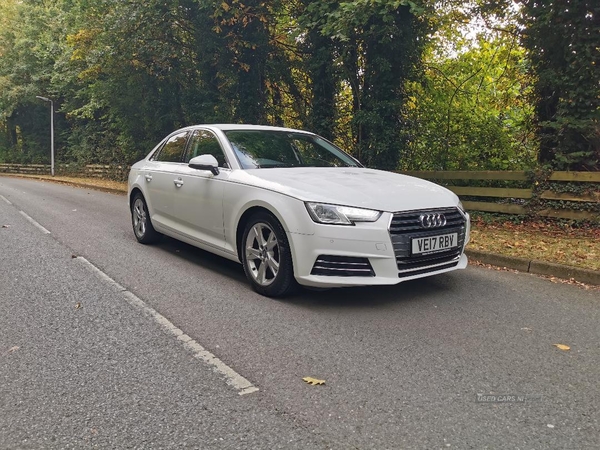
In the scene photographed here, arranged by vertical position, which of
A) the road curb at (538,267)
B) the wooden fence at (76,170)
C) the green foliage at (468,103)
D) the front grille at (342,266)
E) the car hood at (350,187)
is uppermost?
the green foliage at (468,103)

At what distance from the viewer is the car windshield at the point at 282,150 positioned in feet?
16.9

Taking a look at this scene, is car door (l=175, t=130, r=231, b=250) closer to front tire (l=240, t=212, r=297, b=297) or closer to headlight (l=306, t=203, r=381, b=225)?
front tire (l=240, t=212, r=297, b=297)

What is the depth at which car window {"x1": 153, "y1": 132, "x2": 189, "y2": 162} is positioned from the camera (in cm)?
624

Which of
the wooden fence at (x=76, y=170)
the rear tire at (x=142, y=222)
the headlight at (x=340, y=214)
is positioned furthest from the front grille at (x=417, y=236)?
the wooden fence at (x=76, y=170)

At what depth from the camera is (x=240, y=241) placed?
15.9ft

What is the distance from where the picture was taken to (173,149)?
648 centimetres

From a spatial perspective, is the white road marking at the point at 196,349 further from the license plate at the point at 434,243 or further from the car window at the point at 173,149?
the car window at the point at 173,149

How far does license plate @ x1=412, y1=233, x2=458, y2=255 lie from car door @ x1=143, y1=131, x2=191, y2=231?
305cm

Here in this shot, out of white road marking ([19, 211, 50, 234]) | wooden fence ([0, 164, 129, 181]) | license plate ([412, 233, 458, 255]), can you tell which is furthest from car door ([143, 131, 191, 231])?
wooden fence ([0, 164, 129, 181])

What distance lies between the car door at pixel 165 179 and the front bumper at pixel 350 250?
2414 millimetres

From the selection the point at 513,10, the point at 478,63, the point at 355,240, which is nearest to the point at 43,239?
the point at 355,240

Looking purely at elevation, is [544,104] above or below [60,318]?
above

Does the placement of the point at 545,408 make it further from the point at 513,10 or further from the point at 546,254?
the point at 513,10

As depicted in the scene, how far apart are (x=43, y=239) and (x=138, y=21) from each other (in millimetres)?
10008
